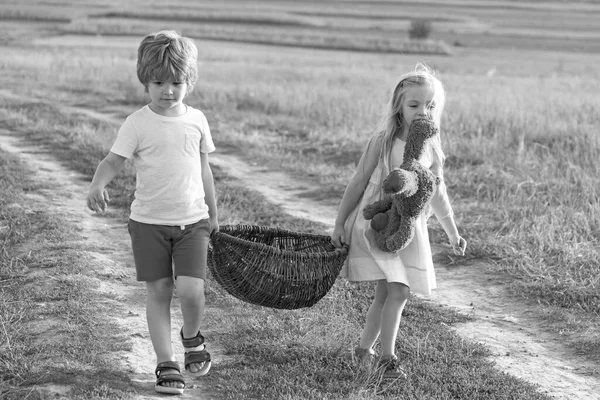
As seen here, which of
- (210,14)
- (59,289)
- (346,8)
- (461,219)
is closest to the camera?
(59,289)

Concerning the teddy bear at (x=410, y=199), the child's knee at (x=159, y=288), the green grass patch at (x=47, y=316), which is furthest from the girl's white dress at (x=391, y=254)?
the green grass patch at (x=47, y=316)

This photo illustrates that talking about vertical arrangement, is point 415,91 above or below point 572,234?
above

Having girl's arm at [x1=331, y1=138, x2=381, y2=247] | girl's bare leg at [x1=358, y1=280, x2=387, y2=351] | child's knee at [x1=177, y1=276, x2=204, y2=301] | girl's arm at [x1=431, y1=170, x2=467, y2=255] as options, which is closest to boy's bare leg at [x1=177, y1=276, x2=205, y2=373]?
child's knee at [x1=177, y1=276, x2=204, y2=301]

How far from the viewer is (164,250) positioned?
13.6 feet

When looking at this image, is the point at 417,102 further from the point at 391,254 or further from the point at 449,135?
the point at 449,135

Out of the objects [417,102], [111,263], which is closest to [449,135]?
[111,263]

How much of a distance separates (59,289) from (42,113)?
337 inches

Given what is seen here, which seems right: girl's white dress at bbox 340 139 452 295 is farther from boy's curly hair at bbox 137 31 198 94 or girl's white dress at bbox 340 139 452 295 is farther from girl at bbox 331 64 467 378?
boy's curly hair at bbox 137 31 198 94

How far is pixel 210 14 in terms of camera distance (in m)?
59.2

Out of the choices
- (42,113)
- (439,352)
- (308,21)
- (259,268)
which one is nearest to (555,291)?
(439,352)

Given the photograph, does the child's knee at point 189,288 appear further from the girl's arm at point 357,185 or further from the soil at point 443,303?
the girl's arm at point 357,185

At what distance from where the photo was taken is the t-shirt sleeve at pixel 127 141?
4086 mm

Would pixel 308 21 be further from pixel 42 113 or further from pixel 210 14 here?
pixel 42 113

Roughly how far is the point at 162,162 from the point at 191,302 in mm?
717
